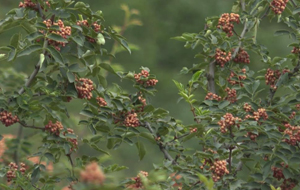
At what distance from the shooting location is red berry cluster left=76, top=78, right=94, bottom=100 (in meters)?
3.23

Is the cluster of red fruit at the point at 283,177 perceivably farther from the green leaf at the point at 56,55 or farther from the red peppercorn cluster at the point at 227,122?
the green leaf at the point at 56,55

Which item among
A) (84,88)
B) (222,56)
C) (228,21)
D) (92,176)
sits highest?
(228,21)

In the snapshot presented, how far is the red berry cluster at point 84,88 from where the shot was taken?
3227mm

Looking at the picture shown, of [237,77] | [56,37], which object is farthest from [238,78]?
[56,37]

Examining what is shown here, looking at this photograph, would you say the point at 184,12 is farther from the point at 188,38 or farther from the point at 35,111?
the point at 35,111

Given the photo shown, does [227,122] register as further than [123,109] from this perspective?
No

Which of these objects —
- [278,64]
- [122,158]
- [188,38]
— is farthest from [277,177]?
[122,158]

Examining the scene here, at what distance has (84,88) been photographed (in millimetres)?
3223

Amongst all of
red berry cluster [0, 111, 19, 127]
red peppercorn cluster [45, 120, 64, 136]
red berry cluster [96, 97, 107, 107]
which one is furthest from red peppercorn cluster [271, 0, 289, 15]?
red berry cluster [0, 111, 19, 127]

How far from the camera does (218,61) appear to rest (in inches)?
152

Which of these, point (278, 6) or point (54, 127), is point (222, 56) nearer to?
point (278, 6)

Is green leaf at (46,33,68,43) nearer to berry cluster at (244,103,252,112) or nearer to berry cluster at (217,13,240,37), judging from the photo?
berry cluster at (244,103,252,112)

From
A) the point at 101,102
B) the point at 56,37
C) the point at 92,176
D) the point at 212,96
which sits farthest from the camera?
the point at 212,96

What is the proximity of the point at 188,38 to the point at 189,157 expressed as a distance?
81 cm
